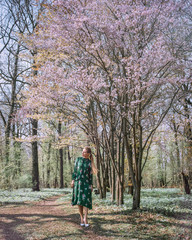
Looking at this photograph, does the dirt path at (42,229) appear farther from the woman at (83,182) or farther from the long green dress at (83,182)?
the long green dress at (83,182)

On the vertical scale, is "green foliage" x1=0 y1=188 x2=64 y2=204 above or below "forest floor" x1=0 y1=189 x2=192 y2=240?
below

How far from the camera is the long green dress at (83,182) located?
4699 millimetres

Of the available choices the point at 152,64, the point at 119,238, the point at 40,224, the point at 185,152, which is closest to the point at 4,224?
the point at 40,224

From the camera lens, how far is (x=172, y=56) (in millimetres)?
6227

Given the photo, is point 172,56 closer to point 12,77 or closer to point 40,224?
point 40,224

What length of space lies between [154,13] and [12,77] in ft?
42.0

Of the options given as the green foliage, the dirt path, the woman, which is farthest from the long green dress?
the green foliage

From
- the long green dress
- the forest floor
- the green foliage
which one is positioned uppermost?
the long green dress

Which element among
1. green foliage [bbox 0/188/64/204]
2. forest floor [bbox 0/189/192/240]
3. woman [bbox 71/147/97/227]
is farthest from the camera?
green foliage [bbox 0/188/64/204]

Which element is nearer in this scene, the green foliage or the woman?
the woman

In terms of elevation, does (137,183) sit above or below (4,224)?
above

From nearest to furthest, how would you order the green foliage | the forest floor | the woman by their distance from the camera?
1. the forest floor
2. the woman
3. the green foliage

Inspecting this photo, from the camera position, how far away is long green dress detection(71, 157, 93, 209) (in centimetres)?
470

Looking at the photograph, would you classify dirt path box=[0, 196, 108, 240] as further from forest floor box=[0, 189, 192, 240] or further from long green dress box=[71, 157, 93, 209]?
long green dress box=[71, 157, 93, 209]
